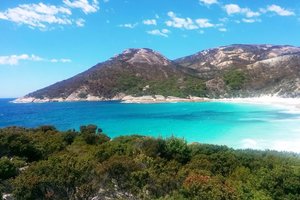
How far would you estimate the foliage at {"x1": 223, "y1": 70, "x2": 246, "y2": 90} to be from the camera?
7185 inches

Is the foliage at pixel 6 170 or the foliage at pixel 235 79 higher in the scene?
the foliage at pixel 235 79

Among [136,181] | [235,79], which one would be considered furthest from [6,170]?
[235,79]

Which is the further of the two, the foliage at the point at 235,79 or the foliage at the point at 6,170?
the foliage at the point at 235,79

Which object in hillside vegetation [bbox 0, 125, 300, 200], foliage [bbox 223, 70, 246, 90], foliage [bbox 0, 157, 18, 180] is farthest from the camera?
foliage [bbox 223, 70, 246, 90]

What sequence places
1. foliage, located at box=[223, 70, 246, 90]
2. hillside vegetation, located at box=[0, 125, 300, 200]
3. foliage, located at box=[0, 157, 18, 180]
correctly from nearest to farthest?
hillside vegetation, located at box=[0, 125, 300, 200], foliage, located at box=[0, 157, 18, 180], foliage, located at box=[223, 70, 246, 90]

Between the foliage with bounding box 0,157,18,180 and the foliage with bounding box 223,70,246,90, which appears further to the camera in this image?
the foliage with bounding box 223,70,246,90

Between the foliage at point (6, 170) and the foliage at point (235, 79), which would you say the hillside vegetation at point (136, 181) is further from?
the foliage at point (235, 79)

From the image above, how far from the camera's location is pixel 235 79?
18812cm

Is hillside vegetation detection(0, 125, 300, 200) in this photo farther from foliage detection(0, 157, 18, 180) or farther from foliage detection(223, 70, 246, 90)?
foliage detection(223, 70, 246, 90)

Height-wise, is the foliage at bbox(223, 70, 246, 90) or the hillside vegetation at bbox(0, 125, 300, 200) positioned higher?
the foliage at bbox(223, 70, 246, 90)

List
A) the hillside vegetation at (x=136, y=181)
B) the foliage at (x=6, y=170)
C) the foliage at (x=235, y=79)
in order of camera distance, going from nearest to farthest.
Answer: the hillside vegetation at (x=136, y=181) < the foliage at (x=6, y=170) < the foliage at (x=235, y=79)

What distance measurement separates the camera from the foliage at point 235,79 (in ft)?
599

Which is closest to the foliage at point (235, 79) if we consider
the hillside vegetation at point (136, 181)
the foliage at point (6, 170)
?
the hillside vegetation at point (136, 181)

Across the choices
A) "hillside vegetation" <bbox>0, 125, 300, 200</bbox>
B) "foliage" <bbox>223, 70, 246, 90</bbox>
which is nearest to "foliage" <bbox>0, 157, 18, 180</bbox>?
"hillside vegetation" <bbox>0, 125, 300, 200</bbox>
